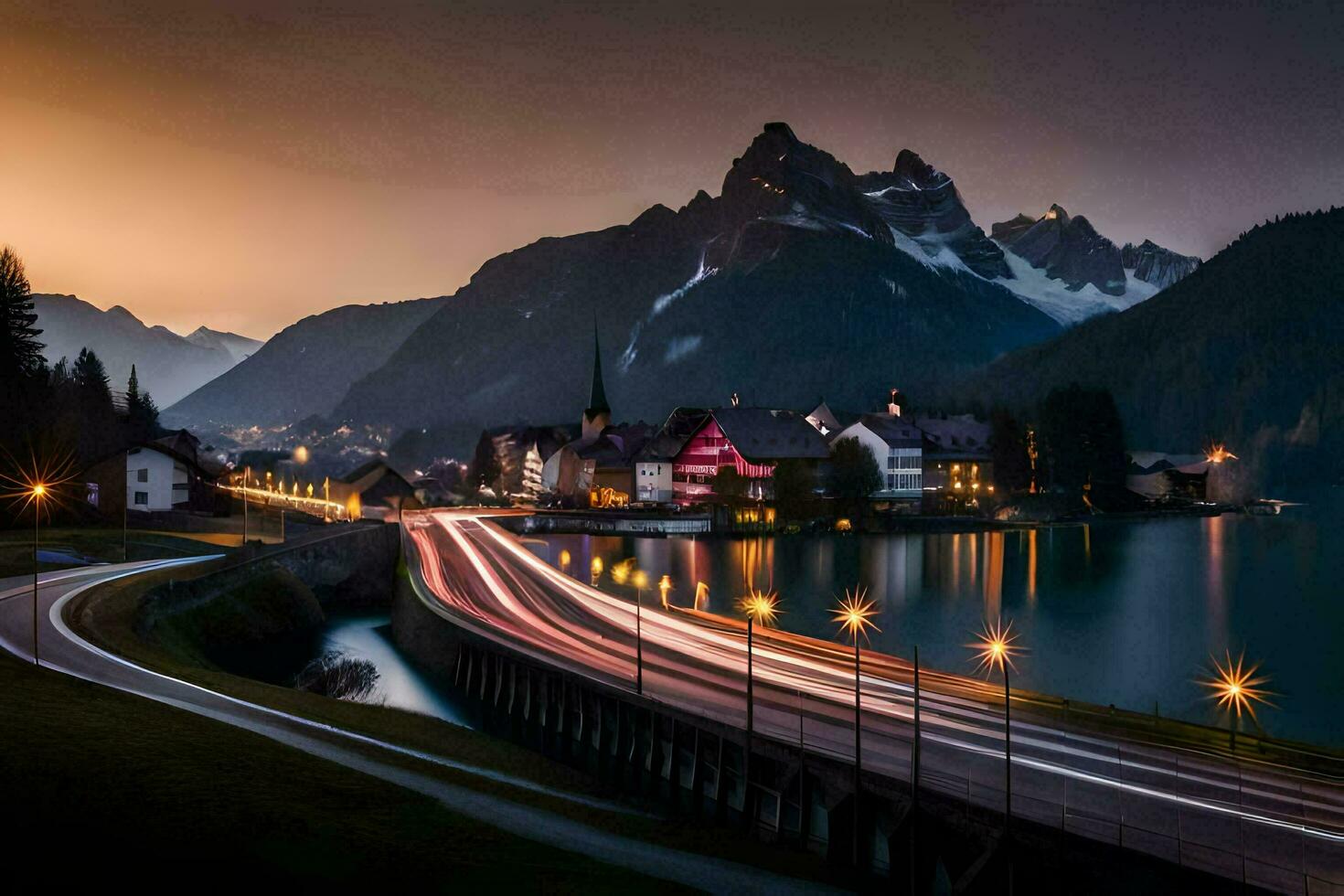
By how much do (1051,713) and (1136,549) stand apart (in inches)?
3998

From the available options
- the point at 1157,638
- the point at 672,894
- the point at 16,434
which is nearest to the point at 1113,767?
the point at 672,894

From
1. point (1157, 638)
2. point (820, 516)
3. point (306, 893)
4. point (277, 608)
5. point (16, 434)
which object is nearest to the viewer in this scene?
point (306, 893)

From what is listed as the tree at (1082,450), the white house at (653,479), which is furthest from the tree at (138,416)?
the tree at (1082,450)

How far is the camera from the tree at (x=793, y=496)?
138375mm

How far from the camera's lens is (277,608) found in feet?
223

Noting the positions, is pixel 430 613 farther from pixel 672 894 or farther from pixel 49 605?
pixel 672 894

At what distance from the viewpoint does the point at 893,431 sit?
153 metres

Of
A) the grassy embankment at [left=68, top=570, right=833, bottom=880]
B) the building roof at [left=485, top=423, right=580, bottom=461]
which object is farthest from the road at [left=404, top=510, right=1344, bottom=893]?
the building roof at [left=485, top=423, right=580, bottom=461]

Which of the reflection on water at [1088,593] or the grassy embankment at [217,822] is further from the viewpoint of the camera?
the reflection on water at [1088,593]

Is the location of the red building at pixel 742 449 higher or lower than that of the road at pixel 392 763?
higher

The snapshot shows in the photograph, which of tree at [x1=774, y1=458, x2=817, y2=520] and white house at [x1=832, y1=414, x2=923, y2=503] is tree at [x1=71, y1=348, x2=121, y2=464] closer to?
tree at [x1=774, y1=458, x2=817, y2=520]

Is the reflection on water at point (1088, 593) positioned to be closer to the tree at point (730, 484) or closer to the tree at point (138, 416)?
the tree at point (730, 484)

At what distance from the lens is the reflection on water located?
62531 mm

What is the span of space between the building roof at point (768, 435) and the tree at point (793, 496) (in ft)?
22.5
